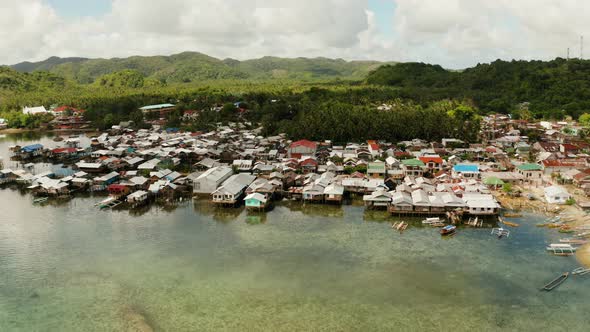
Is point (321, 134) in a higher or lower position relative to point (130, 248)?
higher

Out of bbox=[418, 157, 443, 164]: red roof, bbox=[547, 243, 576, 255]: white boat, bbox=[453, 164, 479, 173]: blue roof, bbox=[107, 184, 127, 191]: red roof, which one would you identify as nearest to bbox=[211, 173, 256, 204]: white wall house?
bbox=[107, 184, 127, 191]: red roof

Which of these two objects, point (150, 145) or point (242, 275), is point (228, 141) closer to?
point (150, 145)

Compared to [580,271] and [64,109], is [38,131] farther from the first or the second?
[580,271]

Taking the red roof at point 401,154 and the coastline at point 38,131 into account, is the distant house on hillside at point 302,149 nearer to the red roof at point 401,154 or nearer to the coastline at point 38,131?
the red roof at point 401,154

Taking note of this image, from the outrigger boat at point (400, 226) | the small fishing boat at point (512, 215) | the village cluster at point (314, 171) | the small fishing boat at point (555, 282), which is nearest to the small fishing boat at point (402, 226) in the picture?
the outrigger boat at point (400, 226)

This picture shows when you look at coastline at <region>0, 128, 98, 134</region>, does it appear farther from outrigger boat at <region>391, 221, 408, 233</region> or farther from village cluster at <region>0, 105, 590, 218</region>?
outrigger boat at <region>391, 221, 408, 233</region>

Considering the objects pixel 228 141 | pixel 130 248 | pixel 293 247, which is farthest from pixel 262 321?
pixel 228 141

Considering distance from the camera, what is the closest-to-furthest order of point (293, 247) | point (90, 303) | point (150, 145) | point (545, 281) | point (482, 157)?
point (90, 303) < point (545, 281) < point (293, 247) < point (482, 157) < point (150, 145)
